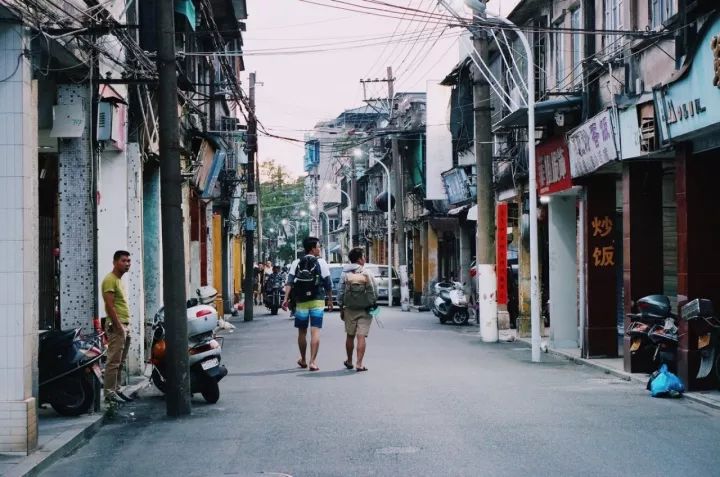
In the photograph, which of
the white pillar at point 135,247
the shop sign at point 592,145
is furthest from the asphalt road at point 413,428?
the shop sign at point 592,145

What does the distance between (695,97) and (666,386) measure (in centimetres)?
370

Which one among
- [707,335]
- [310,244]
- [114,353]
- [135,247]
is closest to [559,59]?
[310,244]

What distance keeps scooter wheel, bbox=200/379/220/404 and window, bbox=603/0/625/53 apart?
9.21 m

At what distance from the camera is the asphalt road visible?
8.88 metres

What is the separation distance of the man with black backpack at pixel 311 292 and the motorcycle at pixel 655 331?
4.73m

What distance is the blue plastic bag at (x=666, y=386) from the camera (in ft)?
44.4

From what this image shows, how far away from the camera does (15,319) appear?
9.70 m

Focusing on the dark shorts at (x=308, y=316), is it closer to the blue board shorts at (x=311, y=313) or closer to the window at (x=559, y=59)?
the blue board shorts at (x=311, y=313)

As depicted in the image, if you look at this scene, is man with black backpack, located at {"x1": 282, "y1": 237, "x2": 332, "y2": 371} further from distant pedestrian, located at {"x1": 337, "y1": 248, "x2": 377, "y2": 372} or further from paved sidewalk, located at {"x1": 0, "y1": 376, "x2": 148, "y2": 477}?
paved sidewalk, located at {"x1": 0, "y1": 376, "x2": 148, "y2": 477}

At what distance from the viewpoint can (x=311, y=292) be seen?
16.8 meters

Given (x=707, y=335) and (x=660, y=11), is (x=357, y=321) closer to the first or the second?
(x=707, y=335)

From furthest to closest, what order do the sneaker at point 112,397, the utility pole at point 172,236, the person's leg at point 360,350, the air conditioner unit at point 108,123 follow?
1. the person's leg at point 360,350
2. the air conditioner unit at point 108,123
3. the sneaker at point 112,397
4. the utility pole at point 172,236

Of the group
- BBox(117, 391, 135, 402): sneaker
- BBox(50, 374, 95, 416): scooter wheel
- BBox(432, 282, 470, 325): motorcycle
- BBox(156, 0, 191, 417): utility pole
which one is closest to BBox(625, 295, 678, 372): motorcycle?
BBox(156, 0, 191, 417): utility pole

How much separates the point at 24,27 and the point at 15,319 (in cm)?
270
